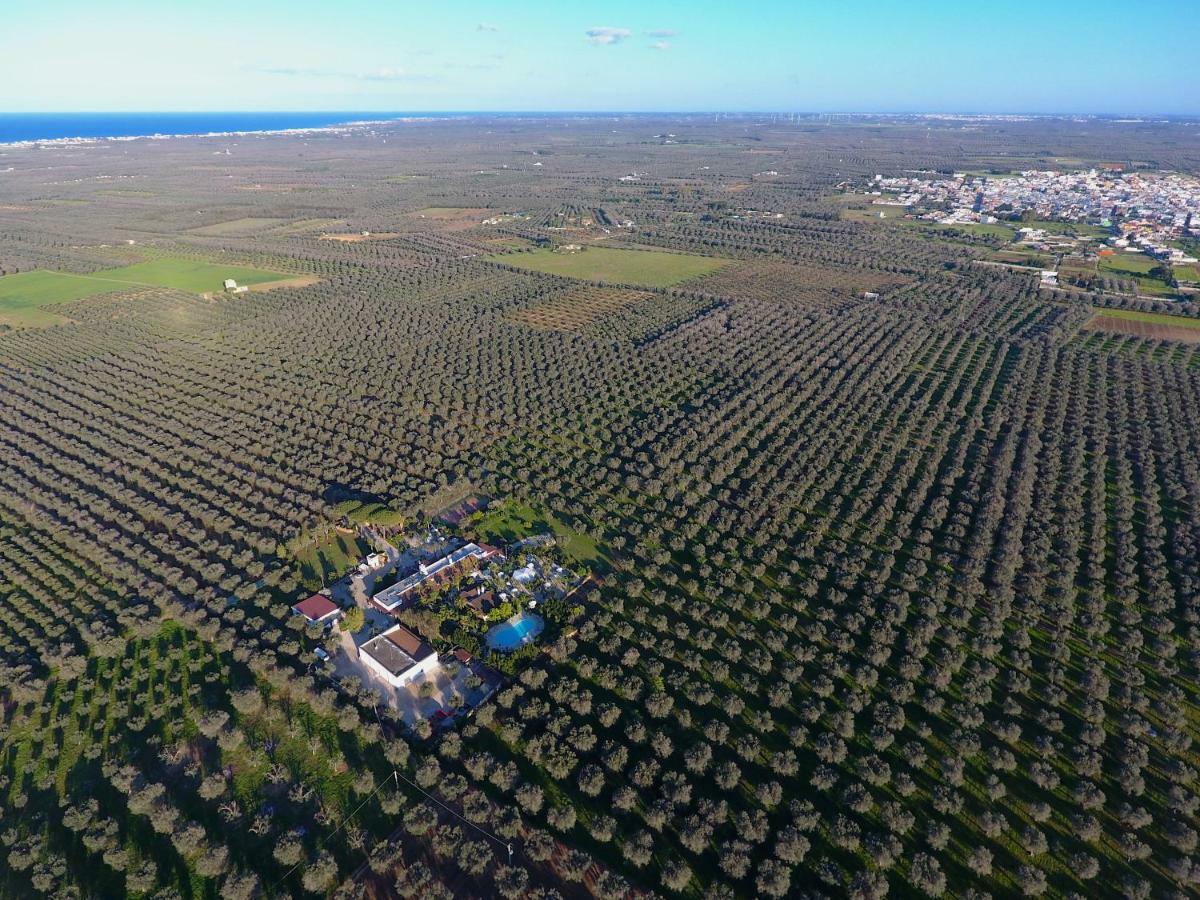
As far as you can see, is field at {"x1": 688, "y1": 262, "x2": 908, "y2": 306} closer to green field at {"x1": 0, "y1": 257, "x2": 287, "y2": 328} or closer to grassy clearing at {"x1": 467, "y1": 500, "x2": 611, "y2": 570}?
grassy clearing at {"x1": 467, "y1": 500, "x2": 611, "y2": 570}

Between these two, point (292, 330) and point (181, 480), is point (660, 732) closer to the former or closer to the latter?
point (181, 480)

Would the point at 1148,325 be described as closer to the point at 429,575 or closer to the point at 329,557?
the point at 429,575

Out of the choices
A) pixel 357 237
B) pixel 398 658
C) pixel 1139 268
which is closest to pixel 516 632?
pixel 398 658

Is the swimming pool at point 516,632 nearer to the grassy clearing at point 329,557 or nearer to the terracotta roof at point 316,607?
the terracotta roof at point 316,607

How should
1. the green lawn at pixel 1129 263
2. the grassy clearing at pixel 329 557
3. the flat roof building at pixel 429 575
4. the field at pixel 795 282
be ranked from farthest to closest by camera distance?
the green lawn at pixel 1129 263 → the field at pixel 795 282 → the grassy clearing at pixel 329 557 → the flat roof building at pixel 429 575

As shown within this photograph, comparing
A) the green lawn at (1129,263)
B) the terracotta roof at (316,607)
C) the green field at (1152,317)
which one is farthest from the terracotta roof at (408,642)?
the green lawn at (1129,263)

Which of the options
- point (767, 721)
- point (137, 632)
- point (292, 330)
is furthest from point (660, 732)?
point (292, 330)

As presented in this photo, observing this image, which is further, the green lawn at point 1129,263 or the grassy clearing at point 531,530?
the green lawn at point 1129,263
